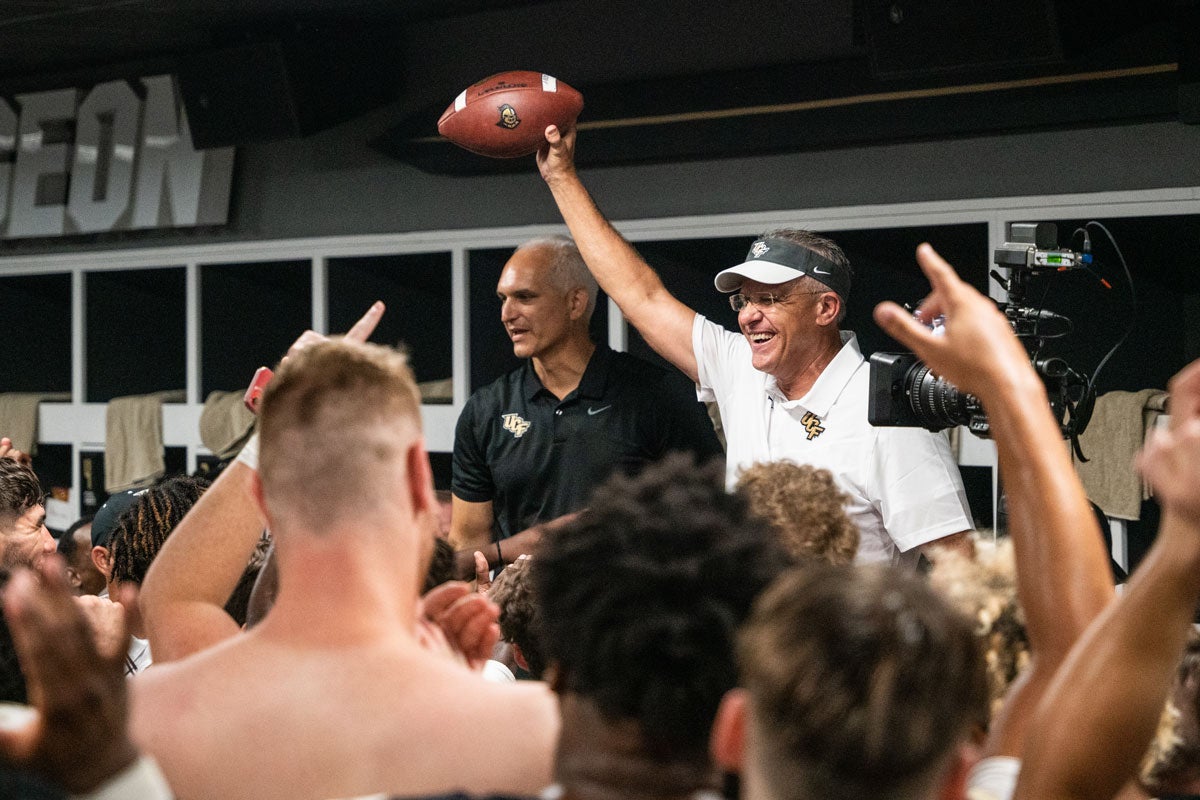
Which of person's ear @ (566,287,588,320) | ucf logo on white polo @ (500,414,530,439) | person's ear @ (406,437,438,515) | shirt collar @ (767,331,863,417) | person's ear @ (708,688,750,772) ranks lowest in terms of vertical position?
person's ear @ (708,688,750,772)

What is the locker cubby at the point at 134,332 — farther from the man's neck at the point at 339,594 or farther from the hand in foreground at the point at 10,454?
the man's neck at the point at 339,594

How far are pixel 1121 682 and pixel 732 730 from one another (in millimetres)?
303

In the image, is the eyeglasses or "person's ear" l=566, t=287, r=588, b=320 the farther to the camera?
"person's ear" l=566, t=287, r=588, b=320

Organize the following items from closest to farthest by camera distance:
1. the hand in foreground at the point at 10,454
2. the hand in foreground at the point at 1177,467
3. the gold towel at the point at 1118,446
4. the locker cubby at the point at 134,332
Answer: the hand in foreground at the point at 1177,467 → the hand in foreground at the point at 10,454 → the gold towel at the point at 1118,446 → the locker cubby at the point at 134,332

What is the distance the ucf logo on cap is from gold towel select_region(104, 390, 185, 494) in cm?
248

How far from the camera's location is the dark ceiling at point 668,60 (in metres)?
3.29

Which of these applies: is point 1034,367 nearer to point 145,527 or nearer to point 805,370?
point 805,370

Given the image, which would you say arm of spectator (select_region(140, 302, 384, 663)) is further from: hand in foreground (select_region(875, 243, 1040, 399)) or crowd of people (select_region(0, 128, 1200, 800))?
hand in foreground (select_region(875, 243, 1040, 399))

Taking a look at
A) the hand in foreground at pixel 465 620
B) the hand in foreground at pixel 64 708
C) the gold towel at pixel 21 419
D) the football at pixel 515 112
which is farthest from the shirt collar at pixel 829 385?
the gold towel at pixel 21 419

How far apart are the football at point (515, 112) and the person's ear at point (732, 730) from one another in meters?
2.36

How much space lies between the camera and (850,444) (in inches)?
101

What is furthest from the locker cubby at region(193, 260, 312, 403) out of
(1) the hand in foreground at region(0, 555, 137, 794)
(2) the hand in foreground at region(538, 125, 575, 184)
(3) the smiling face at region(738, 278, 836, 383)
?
(1) the hand in foreground at region(0, 555, 137, 794)

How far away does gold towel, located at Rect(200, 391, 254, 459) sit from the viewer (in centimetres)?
475

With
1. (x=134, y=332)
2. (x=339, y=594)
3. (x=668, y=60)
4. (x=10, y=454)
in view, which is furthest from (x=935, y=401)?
(x=134, y=332)
